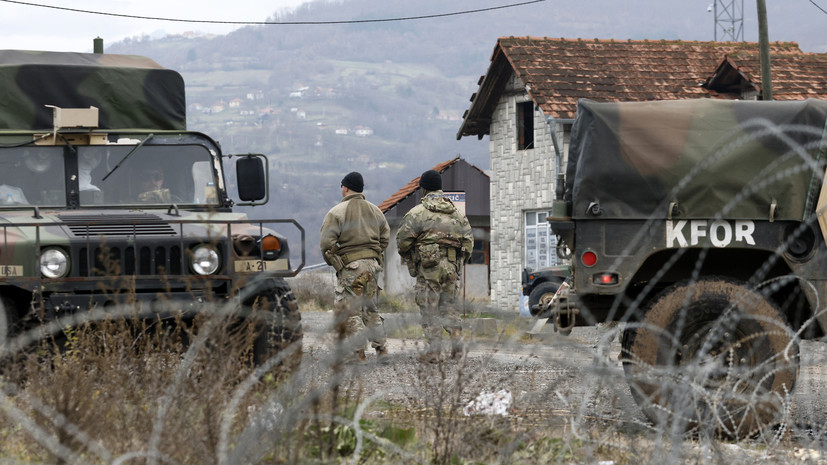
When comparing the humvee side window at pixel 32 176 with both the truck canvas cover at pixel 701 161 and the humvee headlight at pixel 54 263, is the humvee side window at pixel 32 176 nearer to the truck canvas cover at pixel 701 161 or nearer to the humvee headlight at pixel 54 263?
the humvee headlight at pixel 54 263

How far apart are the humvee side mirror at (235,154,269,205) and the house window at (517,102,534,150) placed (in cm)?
A: 1921

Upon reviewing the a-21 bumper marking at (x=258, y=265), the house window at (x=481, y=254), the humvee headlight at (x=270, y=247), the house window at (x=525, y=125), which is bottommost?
the house window at (x=481, y=254)

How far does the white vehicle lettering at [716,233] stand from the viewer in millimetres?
6902

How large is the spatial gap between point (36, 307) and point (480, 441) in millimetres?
3498

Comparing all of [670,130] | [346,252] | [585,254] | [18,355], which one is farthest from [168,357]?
[346,252]

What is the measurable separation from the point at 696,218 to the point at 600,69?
19641 mm

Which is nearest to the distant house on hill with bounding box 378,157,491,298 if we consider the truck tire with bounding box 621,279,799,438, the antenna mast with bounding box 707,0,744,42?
the antenna mast with bounding box 707,0,744,42

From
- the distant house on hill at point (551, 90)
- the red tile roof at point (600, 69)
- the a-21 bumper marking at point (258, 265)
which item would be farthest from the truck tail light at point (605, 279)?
the red tile roof at point (600, 69)

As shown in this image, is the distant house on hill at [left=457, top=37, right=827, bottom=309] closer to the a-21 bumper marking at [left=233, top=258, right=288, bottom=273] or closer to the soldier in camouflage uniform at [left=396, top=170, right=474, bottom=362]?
the soldier in camouflage uniform at [left=396, top=170, right=474, bottom=362]

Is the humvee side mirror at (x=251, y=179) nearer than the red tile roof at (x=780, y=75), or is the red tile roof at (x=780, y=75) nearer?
the humvee side mirror at (x=251, y=179)

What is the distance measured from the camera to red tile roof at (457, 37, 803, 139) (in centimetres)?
2525

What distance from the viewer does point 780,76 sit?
25.1 metres

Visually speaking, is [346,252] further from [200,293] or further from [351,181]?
[200,293]

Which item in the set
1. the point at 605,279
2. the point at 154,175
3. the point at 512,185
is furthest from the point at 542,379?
the point at 512,185
